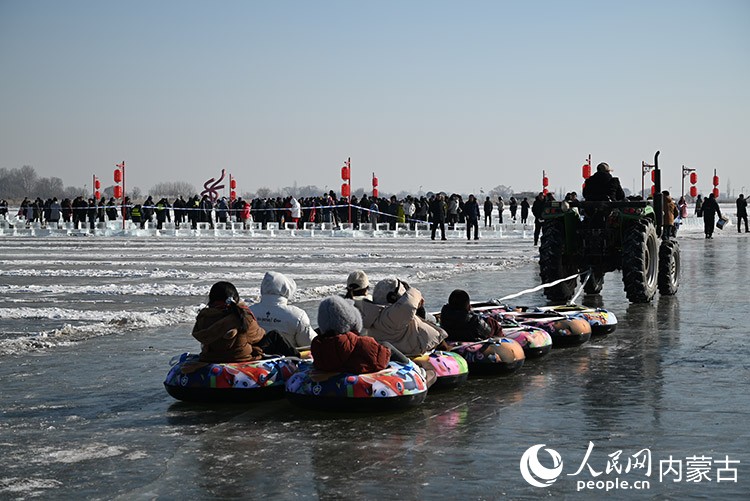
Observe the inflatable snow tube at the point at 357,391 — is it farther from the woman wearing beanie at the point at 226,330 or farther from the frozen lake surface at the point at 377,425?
the woman wearing beanie at the point at 226,330

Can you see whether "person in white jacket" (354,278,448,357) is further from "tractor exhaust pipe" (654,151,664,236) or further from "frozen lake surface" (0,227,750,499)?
"tractor exhaust pipe" (654,151,664,236)

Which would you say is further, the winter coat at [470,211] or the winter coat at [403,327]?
the winter coat at [470,211]

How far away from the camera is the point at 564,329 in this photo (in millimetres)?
11484

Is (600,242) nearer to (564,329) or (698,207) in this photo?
(564,329)

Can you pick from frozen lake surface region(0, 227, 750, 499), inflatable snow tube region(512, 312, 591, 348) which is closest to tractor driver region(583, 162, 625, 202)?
frozen lake surface region(0, 227, 750, 499)

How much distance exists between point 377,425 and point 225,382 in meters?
1.37

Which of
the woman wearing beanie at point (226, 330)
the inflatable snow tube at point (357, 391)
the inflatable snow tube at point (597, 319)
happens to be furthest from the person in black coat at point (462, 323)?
the inflatable snow tube at point (597, 319)

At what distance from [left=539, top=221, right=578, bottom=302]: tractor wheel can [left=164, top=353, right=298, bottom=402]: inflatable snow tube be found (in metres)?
8.81

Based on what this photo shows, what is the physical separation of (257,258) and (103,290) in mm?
10092

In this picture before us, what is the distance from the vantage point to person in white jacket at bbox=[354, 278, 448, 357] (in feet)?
29.2

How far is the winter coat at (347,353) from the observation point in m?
7.96

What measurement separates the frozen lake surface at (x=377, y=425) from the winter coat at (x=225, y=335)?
45cm

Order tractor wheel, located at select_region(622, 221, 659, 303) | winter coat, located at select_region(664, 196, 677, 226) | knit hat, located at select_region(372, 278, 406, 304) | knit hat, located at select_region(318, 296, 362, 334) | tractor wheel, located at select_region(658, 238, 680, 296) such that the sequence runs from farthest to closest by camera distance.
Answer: winter coat, located at select_region(664, 196, 677, 226) → tractor wheel, located at select_region(658, 238, 680, 296) → tractor wheel, located at select_region(622, 221, 659, 303) → knit hat, located at select_region(372, 278, 406, 304) → knit hat, located at select_region(318, 296, 362, 334)

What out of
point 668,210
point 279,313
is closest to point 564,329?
point 279,313
